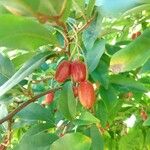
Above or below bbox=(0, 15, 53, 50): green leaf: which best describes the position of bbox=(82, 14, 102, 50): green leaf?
below

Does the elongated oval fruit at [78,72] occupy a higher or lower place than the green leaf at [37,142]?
higher

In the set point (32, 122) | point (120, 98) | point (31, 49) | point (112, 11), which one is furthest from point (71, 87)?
point (120, 98)

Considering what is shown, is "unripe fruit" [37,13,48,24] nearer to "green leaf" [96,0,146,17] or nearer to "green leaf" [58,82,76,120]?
"green leaf" [96,0,146,17]

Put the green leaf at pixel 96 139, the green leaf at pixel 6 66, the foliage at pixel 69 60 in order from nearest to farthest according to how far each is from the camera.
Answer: the foliage at pixel 69 60, the green leaf at pixel 6 66, the green leaf at pixel 96 139

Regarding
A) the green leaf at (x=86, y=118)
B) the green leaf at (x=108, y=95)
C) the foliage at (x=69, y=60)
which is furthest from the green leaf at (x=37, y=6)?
the green leaf at (x=108, y=95)

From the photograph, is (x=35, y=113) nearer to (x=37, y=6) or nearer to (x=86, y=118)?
(x=86, y=118)

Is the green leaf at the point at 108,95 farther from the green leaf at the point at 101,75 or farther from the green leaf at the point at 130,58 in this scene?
the green leaf at the point at 130,58

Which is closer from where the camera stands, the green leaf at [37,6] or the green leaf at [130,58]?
the green leaf at [37,6]

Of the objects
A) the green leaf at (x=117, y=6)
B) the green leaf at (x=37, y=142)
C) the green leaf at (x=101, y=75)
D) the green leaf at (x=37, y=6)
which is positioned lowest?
the green leaf at (x=37, y=142)

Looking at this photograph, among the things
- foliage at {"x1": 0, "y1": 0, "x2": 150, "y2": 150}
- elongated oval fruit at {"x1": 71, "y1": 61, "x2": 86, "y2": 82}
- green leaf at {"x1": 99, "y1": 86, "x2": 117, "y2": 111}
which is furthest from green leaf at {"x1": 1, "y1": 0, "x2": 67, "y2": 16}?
green leaf at {"x1": 99, "y1": 86, "x2": 117, "y2": 111}
